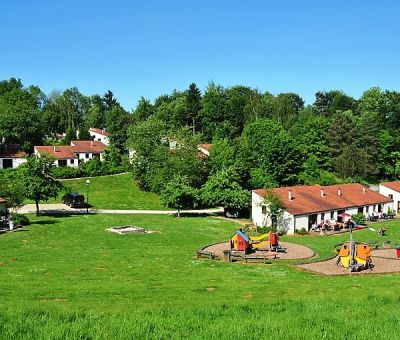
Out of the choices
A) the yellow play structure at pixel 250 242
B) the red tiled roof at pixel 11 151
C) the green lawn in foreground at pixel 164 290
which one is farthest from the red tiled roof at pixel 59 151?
the yellow play structure at pixel 250 242

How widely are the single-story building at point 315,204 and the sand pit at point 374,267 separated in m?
16.8

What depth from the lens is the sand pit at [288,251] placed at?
36.4m

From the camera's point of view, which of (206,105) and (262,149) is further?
(206,105)

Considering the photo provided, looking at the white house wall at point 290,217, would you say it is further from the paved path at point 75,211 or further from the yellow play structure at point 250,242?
the yellow play structure at point 250,242

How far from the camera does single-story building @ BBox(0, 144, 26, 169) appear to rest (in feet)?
290

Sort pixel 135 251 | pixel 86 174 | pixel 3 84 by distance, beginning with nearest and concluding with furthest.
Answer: pixel 135 251, pixel 86 174, pixel 3 84

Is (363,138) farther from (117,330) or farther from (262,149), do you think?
(117,330)

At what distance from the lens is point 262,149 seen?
77562 millimetres

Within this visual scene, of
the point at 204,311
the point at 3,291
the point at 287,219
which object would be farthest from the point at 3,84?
the point at 204,311

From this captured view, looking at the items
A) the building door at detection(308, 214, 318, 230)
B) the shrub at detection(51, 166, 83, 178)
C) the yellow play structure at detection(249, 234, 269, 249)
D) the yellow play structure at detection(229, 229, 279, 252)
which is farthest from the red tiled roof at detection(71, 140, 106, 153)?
the yellow play structure at detection(229, 229, 279, 252)

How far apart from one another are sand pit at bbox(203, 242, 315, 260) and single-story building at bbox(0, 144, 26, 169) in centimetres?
5726

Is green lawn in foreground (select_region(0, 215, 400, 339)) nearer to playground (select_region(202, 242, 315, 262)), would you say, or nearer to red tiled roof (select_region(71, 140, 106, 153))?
playground (select_region(202, 242, 315, 262))

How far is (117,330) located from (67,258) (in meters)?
22.8

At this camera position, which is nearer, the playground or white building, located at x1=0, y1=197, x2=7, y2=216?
the playground
